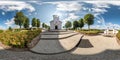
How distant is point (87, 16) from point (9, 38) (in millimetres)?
45780

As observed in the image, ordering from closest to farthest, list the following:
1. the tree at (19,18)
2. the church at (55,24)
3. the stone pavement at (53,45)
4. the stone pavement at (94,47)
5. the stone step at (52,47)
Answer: the stone step at (52,47)
the stone pavement at (94,47)
the stone pavement at (53,45)
the tree at (19,18)
the church at (55,24)

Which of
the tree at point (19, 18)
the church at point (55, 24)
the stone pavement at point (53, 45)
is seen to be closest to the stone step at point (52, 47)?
the stone pavement at point (53, 45)

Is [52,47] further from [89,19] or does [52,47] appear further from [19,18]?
[89,19]

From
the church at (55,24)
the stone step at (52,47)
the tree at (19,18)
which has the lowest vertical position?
the church at (55,24)

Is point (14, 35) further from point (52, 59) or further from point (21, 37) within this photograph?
point (52, 59)

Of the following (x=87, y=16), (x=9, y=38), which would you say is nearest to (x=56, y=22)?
(x=87, y=16)

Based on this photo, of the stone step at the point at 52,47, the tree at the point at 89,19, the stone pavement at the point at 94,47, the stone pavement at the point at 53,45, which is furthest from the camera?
the tree at the point at 89,19

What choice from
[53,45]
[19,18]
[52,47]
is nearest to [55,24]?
[19,18]

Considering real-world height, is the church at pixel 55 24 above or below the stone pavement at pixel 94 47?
below

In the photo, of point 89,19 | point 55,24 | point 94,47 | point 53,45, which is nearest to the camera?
point 53,45

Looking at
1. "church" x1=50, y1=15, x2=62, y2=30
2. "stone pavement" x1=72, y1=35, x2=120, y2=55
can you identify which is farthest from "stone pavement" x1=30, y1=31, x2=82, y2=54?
"church" x1=50, y1=15, x2=62, y2=30

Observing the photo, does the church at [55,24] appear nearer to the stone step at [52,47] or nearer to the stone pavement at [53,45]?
the stone pavement at [53,45]

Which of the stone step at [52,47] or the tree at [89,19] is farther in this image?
the tree at [89,19]

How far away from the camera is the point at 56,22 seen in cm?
9150
